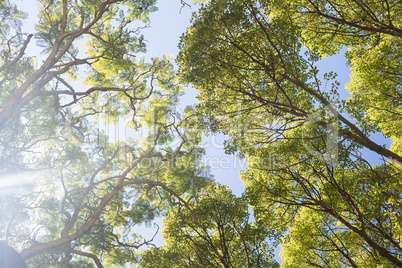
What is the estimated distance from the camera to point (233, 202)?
245 inches

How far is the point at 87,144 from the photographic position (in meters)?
8.21

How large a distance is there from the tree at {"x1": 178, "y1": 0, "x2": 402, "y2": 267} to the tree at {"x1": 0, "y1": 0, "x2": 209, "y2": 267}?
2.22 m

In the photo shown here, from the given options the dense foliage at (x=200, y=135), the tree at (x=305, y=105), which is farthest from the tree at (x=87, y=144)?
the tree at (x=305, y=105)

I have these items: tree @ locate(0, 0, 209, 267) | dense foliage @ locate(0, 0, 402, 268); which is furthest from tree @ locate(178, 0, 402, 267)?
tree @ locate(0, 0, 209, 267)

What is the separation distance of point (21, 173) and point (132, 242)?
3987 millimetres

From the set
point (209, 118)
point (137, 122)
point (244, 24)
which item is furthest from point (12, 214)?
point (244, 24)

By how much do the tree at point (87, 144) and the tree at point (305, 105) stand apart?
2.22 m

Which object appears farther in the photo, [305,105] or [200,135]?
[200,135]

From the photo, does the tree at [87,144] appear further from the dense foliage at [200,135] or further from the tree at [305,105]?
the tree at [305,105]

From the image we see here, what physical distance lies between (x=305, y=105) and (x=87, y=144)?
23.3 ft

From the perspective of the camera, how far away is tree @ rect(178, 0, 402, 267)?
4.42m

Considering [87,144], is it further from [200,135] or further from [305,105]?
[305,105]

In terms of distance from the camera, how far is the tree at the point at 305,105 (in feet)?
14.5

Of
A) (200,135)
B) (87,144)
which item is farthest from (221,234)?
(87,144)
